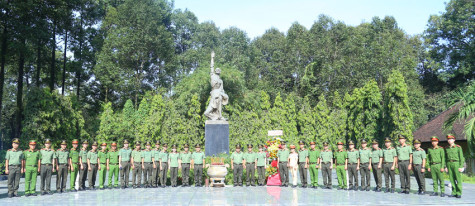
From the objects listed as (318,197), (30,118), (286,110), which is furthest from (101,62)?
(318,197)

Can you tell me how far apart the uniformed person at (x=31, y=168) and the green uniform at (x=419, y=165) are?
34.9 feet

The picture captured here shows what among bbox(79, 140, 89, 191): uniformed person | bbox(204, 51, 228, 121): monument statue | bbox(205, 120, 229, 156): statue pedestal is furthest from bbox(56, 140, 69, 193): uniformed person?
bbox(204, 51, 228, 121): monument statue

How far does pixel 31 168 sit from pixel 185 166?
4.62m

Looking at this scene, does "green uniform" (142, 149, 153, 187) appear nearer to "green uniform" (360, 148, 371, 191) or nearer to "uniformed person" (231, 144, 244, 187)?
"uniformed person" (231, 144, 244, 187)

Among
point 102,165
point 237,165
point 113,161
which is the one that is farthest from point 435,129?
point 102,165

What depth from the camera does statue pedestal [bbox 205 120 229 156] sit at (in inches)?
578

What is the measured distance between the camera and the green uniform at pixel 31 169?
10.6 metres

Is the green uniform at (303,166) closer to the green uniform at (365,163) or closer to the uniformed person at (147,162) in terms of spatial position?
the green uniform at (365,163)

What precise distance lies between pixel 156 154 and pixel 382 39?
26004 mm

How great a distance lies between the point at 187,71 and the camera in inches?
1447

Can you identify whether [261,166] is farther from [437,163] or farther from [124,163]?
[437,163]

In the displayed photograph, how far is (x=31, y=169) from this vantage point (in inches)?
418

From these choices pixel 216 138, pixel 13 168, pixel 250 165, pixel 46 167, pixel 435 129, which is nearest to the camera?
pixel 13 168

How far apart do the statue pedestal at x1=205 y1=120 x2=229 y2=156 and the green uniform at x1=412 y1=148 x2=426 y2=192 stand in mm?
6775
